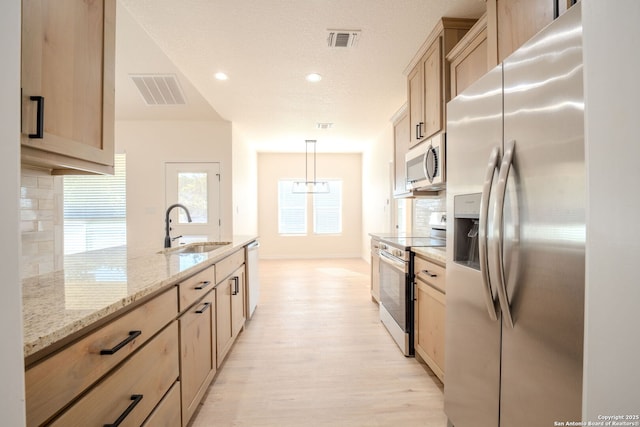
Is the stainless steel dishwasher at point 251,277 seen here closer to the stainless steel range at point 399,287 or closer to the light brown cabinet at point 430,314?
the stainless steel range at point 399,287

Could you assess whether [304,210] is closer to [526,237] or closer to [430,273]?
[430,273]

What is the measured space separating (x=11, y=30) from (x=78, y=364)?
75 centimetres

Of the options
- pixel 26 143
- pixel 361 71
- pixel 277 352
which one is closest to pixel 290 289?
pixel 277 352

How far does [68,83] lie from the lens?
3.50 feet

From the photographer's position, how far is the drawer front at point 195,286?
145 centimetres

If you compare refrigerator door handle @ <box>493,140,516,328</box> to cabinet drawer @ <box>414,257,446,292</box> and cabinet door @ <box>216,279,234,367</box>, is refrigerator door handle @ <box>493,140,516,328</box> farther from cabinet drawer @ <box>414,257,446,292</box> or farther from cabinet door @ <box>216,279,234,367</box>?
cabinet door @ <box>216,279,234,367</box>

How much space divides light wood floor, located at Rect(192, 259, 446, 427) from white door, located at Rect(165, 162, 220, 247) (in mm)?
2103

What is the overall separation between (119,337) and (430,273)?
170 centimetres

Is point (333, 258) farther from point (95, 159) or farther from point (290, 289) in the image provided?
point (95, 159)

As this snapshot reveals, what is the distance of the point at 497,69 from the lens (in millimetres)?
1168

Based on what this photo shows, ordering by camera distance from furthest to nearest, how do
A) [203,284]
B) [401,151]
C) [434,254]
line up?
[401,151], [434,254], [203,284]

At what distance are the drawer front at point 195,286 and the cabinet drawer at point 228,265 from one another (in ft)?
0.37

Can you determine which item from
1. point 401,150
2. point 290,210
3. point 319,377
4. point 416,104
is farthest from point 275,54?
point 290,210

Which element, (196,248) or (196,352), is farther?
(196,248)
